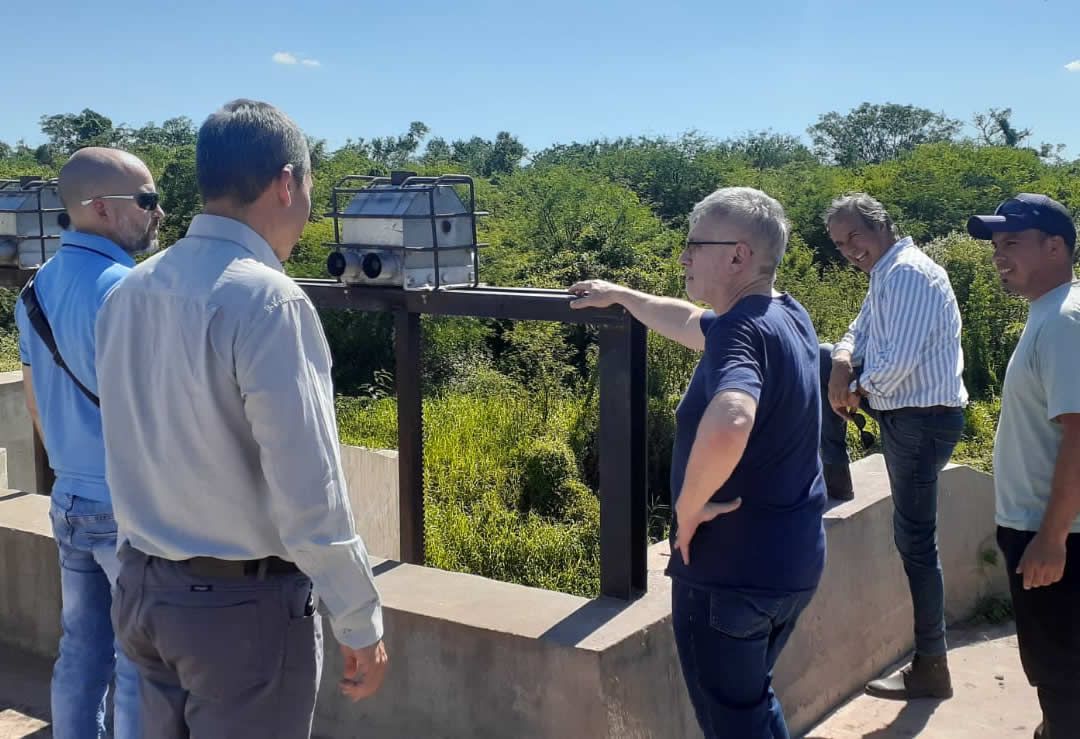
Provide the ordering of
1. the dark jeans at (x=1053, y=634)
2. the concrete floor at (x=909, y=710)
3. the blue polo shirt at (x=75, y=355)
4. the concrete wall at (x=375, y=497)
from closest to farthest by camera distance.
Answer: the blue polo shirt at (x=75, y=355) → the dark jeans at (x=1053, y=634) → the concrete floor at (x=909, y=710) → the concrete wall at (x=375, y=497)

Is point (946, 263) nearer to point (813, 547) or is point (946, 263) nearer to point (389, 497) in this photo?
point (389, 497)

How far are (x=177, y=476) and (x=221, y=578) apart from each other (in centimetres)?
19

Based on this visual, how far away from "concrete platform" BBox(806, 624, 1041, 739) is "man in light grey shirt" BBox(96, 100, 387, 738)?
2.38 meters

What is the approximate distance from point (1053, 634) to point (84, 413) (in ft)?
8.20

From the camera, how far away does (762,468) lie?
2.37 m

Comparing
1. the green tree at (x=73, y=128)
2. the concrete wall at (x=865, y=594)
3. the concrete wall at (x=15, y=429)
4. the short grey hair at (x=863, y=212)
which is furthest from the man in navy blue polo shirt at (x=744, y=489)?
the green tree at (x=73, y=128)

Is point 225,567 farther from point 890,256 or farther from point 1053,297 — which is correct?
point 890,256

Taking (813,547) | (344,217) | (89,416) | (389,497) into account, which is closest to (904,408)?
(813,547)

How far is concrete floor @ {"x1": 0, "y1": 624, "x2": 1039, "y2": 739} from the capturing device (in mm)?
3701

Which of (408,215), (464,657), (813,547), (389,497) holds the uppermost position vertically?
(408,215)

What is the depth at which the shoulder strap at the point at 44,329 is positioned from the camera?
8.64 feet

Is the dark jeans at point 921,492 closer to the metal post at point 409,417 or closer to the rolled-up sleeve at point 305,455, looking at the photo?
the metal post at point 409,417

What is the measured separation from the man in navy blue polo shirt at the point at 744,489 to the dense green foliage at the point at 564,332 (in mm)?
126

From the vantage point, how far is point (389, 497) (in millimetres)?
7367
